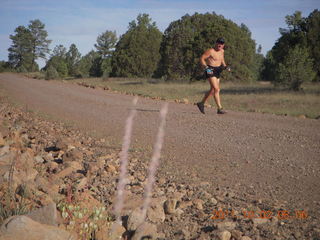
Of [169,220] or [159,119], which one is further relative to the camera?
[159,119]

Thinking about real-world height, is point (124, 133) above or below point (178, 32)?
below

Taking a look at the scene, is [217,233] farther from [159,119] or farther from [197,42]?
[197,42]

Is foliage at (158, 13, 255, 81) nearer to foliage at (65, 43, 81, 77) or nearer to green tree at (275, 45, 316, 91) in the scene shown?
green tree at (275, 45, 316, 91)

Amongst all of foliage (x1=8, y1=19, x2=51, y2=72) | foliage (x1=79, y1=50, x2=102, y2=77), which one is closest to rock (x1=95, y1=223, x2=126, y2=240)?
foliage (x1=79, y1=50, x2=102, y2=77)

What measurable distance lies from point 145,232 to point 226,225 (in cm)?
65

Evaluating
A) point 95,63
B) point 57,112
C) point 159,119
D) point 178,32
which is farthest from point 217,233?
point 95,63

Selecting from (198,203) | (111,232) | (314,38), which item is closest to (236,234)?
(198,203)

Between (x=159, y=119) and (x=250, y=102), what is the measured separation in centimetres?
642

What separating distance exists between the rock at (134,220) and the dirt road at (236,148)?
3.71ft

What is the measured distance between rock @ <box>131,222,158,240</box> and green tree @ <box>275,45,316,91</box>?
16638 mm

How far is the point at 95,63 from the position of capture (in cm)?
6297

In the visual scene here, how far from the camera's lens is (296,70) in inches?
696

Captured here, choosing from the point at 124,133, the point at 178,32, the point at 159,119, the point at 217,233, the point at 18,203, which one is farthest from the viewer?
the point at 178,32
